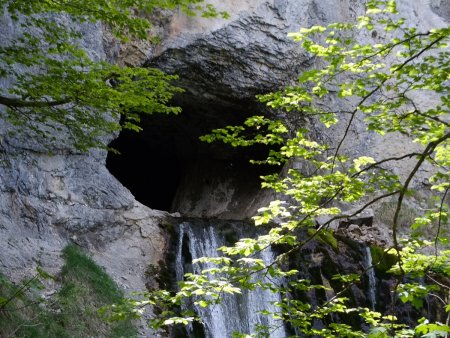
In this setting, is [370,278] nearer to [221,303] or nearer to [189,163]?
[221,303]

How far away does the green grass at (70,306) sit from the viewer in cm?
653

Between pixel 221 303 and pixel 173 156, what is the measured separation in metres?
8.63

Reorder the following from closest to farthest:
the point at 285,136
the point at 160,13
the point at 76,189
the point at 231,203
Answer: the point at 76,189 < the point at 160,13 < the point at 285,136 < the point at 231,203

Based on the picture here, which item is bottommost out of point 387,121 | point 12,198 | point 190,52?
point 387,121

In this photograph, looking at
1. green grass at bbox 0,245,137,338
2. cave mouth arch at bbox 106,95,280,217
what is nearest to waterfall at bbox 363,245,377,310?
cave mouth arch at bbox 106,95,280,217

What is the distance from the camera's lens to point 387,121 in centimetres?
456

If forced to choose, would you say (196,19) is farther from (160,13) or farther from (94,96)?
(94,96)

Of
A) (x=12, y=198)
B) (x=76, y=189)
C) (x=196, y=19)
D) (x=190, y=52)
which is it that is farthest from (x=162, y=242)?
(x=196, y=19)

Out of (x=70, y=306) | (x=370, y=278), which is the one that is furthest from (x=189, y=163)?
(x=70, y=306)

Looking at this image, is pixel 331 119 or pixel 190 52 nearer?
pixel 331 119

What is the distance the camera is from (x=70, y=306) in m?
7.63

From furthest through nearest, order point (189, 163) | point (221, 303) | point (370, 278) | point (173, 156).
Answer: point (173, 156)
point (189, 163)
point (370, 278)
point (221, 303)

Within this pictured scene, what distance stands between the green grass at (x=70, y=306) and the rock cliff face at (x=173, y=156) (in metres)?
0.42

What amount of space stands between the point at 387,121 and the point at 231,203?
36.7ft
